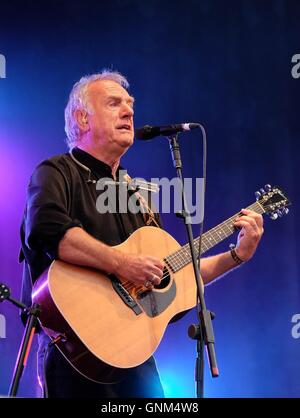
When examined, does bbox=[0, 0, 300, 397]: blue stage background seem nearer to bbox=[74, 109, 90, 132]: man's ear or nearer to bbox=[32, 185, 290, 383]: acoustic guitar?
bbox=[74, 109, 90, 132]: man's ear

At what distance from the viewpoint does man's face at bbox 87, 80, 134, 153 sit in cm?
329

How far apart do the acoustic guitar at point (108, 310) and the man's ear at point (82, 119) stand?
→ 73 cm

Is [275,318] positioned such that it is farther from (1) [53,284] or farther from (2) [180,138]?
(1) [53,284]

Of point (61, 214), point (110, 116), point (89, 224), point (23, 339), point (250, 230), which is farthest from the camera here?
point (110, 116)

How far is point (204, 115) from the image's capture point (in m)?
4.50

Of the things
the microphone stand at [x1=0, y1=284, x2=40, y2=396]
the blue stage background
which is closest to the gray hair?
the blue stage background

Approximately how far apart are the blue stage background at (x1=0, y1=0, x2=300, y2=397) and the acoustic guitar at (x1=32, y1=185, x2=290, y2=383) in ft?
4.28

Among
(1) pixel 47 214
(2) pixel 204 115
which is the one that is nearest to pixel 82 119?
(1) pixel 47 214

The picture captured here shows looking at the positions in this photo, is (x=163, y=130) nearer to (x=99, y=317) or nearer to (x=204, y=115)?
(x=99, y=317)

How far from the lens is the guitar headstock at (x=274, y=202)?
3.43 meters

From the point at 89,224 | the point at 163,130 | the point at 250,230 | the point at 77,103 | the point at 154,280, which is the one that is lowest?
the point at 154,280

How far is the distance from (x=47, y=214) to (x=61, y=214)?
0.21 feet

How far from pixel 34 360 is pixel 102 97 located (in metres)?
1.77

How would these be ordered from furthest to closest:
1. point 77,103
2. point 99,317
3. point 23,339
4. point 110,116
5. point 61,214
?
point 77,103 < point 110,116 < point 61,214 < point 99,317 < point 23,339
